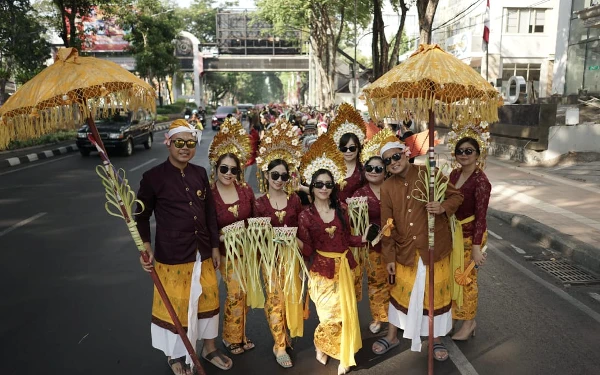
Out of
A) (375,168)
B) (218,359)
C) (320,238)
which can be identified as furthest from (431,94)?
(218,359)

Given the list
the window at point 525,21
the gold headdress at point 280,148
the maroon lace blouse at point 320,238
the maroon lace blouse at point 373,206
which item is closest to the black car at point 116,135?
the gold headdress at point 280,148

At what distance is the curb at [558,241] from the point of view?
552 cm

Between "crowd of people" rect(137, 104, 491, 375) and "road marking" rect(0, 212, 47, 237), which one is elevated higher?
"crowd of people" rect(137, 104, 491, 375)

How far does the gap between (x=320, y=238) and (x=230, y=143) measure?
3.31 feet

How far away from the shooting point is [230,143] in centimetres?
357

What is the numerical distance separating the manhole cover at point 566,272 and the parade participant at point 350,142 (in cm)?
271

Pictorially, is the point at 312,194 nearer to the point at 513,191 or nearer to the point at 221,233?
the point at 221,233

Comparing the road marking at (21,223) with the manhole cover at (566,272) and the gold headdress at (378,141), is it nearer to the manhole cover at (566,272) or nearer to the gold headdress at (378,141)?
the gold headdress at (378,141)

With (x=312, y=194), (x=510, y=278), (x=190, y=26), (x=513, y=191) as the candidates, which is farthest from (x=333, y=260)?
(x=190, y=26)

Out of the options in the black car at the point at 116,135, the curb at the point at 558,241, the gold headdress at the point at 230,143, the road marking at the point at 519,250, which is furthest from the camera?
the black car at the point at 116,135

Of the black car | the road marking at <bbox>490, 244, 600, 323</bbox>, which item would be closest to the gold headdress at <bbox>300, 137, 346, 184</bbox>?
the road marking at <bbox>490, 244, 600, 323</bbox>

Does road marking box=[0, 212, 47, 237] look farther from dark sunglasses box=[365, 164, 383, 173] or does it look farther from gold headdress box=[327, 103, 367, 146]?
dark sunglasses box=[365, 164, 383, 173]

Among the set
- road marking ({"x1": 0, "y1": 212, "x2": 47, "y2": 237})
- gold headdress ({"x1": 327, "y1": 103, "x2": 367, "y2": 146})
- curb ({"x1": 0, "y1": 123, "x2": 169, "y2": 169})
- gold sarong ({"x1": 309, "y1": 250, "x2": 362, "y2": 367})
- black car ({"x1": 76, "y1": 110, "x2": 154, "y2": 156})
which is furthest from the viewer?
black car ({"x1": 76, "y1": 110, "x2": 154, "y2": 156})

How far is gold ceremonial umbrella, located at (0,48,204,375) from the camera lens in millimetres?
2648
